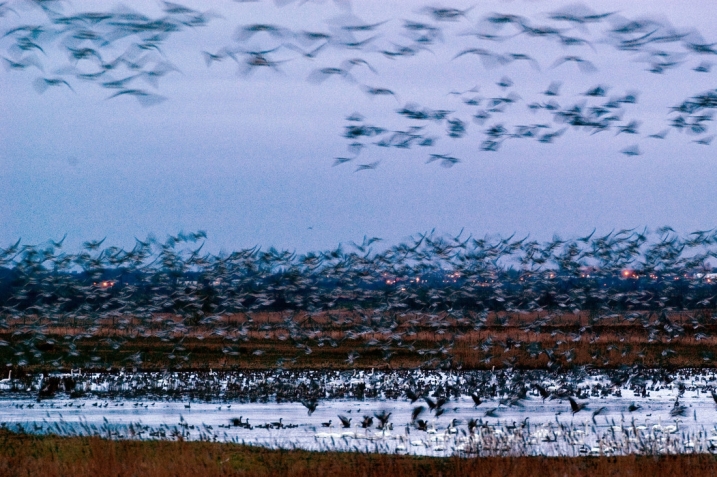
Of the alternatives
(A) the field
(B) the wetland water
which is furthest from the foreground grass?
(A) the field

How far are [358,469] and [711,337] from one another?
3848cm

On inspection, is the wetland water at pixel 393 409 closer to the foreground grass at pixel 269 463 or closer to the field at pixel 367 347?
the foreground grass at pixel 269 463

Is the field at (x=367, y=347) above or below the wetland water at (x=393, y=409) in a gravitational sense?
below

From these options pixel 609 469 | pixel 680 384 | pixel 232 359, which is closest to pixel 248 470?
pixel 609 469

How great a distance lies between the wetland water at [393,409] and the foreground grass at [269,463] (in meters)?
0.92

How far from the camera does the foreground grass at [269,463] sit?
45.9 ft

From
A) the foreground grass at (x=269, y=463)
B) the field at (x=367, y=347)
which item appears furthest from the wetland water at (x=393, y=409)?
the field at (x=367, y=347)

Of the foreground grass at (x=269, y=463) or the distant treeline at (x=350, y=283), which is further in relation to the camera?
the distant treeline at (x=350, y=283)

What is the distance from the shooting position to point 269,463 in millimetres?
15516

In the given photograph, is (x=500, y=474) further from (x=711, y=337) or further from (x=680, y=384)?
(x=711, y=337)

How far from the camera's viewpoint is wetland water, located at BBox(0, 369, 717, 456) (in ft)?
61.7

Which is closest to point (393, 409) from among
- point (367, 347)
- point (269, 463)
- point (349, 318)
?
point (269, 463)

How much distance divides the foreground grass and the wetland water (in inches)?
36.3

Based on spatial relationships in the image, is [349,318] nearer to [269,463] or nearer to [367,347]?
[367,347]
